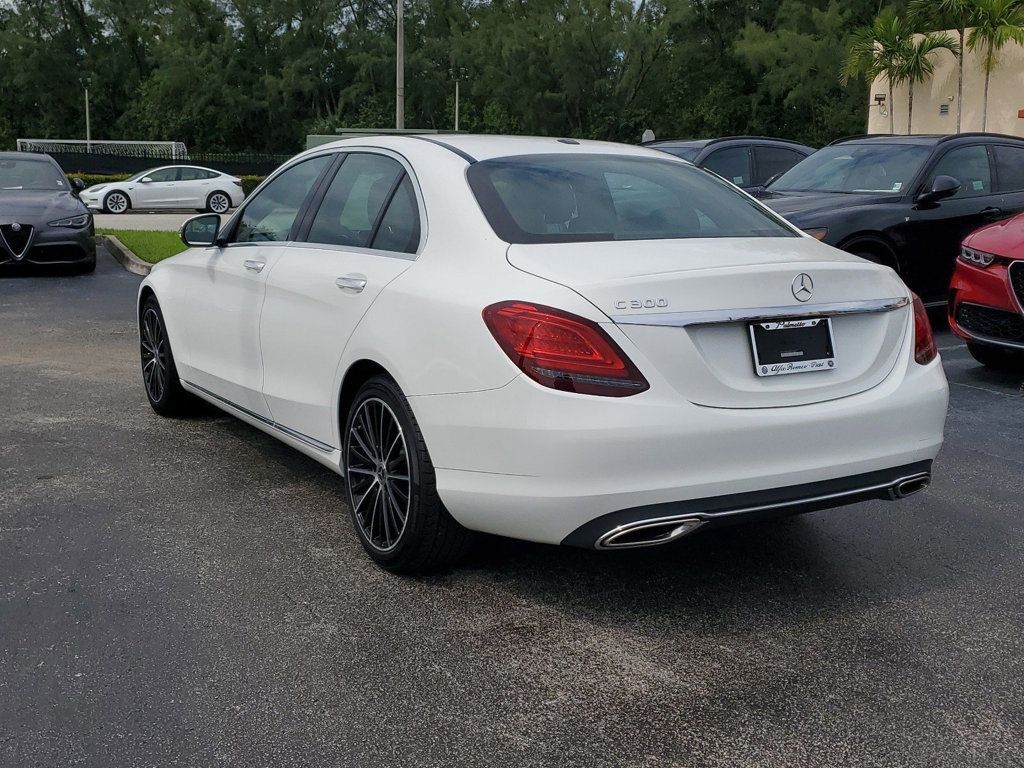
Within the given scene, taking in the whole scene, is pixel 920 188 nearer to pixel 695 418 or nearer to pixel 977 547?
pixel 977 547

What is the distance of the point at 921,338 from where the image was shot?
413 centimetres

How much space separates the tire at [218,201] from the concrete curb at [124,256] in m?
14.3

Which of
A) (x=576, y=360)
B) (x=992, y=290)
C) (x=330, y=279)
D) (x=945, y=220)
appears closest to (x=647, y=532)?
(x=576, y=360)

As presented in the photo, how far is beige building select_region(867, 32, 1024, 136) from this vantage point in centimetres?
3173

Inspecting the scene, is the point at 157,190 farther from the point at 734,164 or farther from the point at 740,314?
the point at 740,314

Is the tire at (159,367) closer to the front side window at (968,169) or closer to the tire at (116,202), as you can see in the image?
the front side window at (968,169)

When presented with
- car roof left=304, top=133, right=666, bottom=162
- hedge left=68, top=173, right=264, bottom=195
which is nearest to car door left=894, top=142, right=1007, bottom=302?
car roof left=304, top=133, right=666, bottom=162

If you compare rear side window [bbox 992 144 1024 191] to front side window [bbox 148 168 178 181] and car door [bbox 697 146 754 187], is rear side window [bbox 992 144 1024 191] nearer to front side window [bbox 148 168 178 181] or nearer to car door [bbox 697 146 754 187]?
car door [bbox 697 146 754 187]

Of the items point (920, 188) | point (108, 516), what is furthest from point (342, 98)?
point (108, 516)

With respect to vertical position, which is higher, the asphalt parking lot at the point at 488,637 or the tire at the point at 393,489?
the tire at the point at 393,489

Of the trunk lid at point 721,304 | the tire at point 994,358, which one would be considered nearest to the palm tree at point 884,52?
the tire at point 994,358

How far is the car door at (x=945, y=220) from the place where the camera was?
9422 mm

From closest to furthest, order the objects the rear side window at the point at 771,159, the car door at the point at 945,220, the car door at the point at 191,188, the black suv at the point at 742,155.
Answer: the car door at the point at 945,220
the black suv at the point at 742,155
the rear side window at the point at 771,159
the car door at the point at 191,188

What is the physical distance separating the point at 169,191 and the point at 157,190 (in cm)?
36
